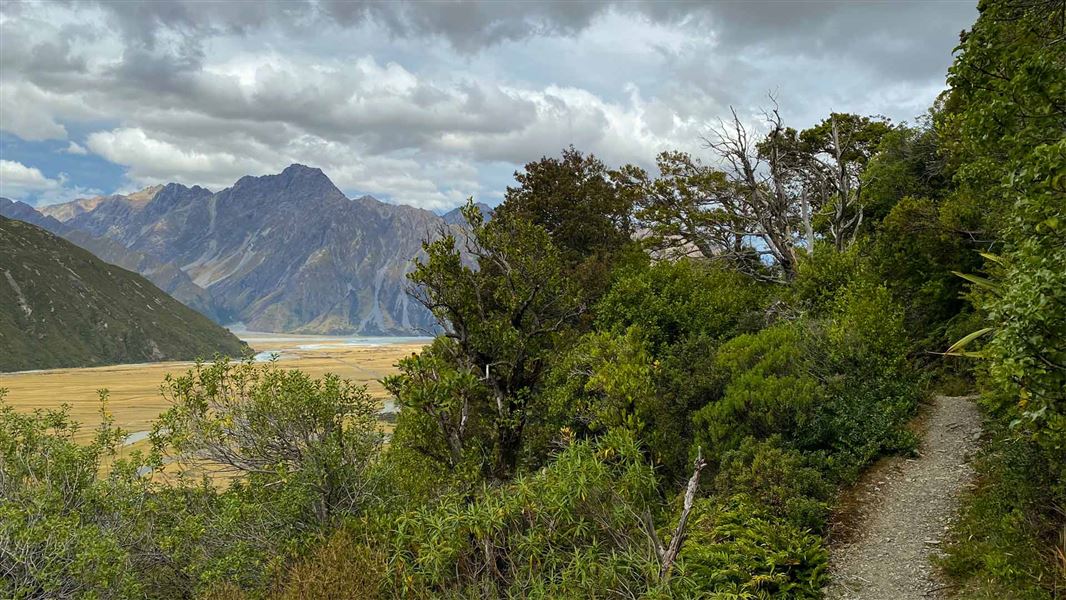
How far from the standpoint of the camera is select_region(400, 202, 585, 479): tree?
14531 millimetres

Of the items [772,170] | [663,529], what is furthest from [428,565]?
[772,170]

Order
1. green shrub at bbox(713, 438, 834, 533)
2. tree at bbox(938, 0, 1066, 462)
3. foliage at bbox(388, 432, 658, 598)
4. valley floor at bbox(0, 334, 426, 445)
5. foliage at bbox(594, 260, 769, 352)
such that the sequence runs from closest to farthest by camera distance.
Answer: tree at bbox(938, 0, 1066, 462) < foliage at bbox(388, 432, 658, 598) < green shrub at bbox(713, 438, 834, 533) < foliage at bbox(594, 260, 769, 352) < valley floor at bbox(0, 334, 426, 445)

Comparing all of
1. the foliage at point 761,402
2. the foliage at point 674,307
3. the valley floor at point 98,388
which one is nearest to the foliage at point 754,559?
the foliage at point 761,402

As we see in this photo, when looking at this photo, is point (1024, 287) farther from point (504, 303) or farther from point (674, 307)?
point (674, 307)

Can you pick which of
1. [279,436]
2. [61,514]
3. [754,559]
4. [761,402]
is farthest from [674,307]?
[61,514]

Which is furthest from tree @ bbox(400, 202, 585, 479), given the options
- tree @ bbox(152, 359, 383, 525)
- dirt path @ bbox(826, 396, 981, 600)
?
dirt path @ bbox(826, 396, 981, 600)

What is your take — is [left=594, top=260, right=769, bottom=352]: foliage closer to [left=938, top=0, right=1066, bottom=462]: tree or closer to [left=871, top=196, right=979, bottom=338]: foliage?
[left=871, top=196, right=979, bottom=338]: foliage

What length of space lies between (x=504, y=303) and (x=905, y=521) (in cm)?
977

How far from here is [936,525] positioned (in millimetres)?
11102

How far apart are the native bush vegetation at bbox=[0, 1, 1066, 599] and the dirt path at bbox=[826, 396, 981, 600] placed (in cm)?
45

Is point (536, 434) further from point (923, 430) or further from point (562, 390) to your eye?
point (923, 430)

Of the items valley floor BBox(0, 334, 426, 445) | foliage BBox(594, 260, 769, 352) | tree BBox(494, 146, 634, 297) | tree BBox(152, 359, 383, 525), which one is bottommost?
valley floor BBox(0, 334, 426, 445)

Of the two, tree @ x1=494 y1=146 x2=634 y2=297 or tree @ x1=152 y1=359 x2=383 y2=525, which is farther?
tree @ x1=494 y1=146 x2=634 y2=297

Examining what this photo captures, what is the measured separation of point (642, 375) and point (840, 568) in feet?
20.1
